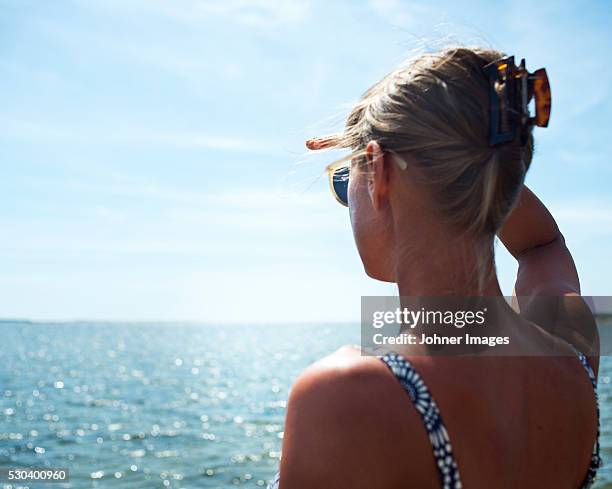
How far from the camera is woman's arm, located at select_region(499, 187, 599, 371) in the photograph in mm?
1965

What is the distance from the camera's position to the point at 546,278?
2143mm

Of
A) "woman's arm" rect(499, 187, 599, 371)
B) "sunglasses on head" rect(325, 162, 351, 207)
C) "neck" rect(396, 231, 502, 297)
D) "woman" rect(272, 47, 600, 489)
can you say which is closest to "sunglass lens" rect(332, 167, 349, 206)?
Result: "sunglasses on head" rect(325, 162, 351, 207)

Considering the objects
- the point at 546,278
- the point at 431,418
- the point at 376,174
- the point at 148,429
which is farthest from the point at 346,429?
the point at 148,429

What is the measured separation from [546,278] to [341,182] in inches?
29.9

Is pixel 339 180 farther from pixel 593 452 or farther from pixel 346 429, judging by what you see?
pixel 593 452

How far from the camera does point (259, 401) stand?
1220 inches

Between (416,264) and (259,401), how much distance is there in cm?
3037

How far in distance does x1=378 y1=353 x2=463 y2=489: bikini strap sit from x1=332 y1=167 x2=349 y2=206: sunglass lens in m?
0.69

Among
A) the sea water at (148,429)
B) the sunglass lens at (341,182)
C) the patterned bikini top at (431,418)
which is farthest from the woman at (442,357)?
the sea water at (148,429)

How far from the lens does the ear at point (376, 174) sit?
62.7 inches

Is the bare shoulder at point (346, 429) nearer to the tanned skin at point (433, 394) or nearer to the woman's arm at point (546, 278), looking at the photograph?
the tanned skin at point (433, 394)

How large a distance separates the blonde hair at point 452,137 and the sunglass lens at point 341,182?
26cm

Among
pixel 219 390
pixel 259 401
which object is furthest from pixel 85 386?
pixel 259 401

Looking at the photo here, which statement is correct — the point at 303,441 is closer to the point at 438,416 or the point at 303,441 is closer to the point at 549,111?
the point at 438,416
